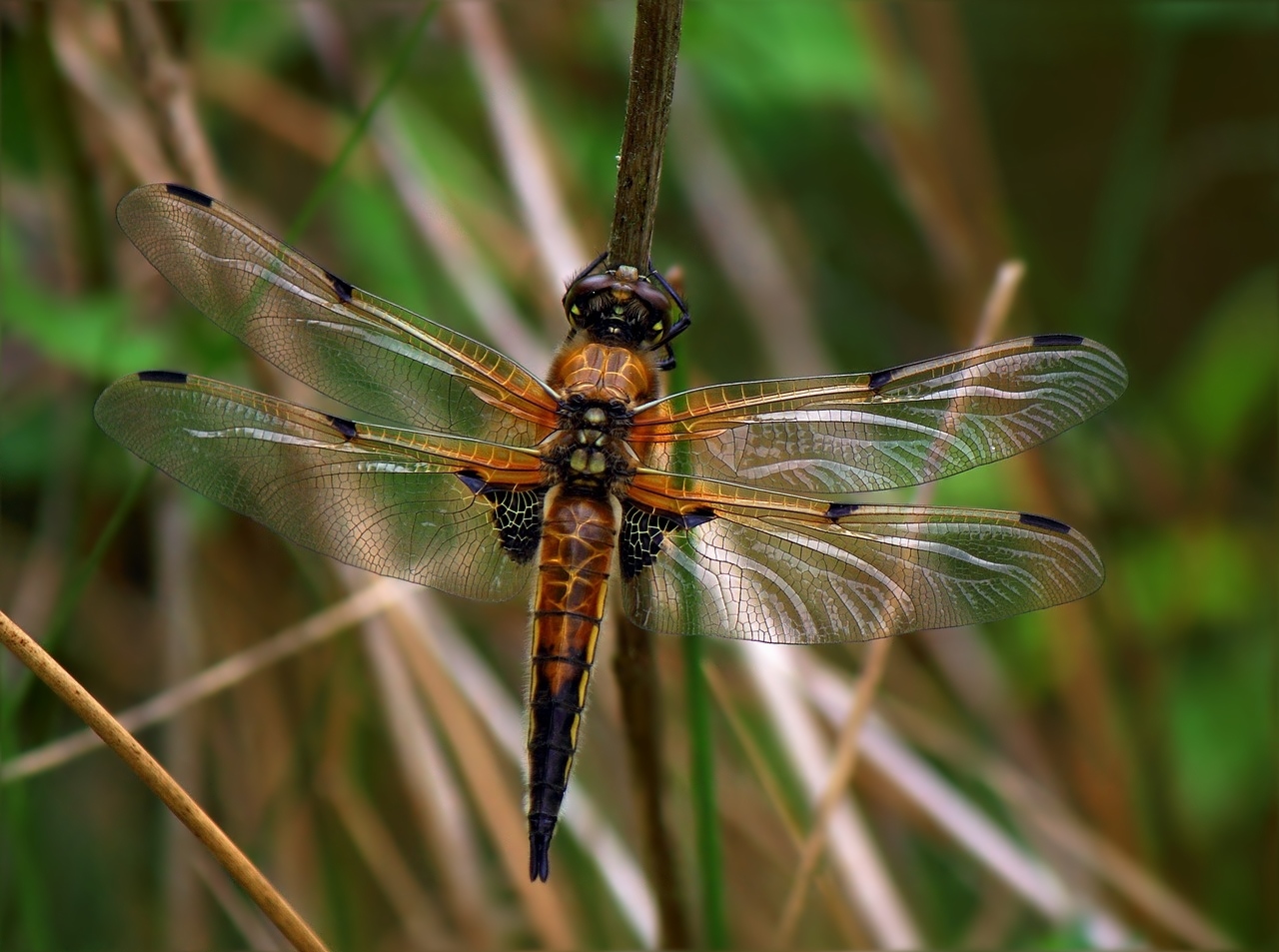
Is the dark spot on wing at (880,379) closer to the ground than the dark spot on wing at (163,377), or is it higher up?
closer to the ground

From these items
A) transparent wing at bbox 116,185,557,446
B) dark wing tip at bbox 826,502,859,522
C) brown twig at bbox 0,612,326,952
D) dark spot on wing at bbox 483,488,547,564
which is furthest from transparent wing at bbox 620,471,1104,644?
brown twig at bbox 0,612,326,952

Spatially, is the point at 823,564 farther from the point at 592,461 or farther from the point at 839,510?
the point at 592,461

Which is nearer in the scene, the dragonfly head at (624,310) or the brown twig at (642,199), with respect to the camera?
the brown twig at (642,199)

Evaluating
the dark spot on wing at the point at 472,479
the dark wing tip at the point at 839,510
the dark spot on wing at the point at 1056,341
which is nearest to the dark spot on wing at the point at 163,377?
the dark spot on wing at the point at 472,479

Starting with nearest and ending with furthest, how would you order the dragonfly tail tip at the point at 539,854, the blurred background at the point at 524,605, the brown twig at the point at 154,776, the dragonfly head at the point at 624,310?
the brown twig at the point at 154,776 → the dragonfly tail tip at the point at 539,854 → the dragonfly head at the point at 624,310 → the blurred background at the point at 524,605

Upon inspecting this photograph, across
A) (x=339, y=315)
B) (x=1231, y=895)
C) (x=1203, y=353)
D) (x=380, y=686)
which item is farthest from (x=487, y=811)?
(x=1203, y=353)

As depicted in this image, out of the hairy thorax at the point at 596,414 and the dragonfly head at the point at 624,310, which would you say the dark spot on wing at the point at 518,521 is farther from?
the dragonfly head at the point at 624,310

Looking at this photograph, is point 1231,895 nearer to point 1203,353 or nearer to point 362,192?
point 1203,353

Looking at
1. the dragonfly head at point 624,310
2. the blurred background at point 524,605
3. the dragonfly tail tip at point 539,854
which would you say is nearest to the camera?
the dragonfly tail tip at point 539,854
